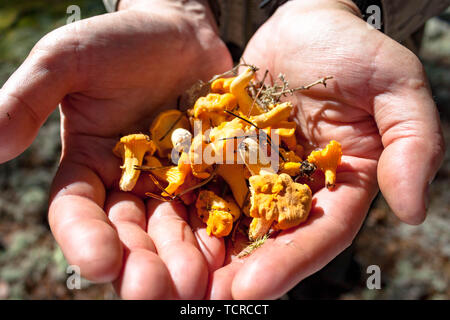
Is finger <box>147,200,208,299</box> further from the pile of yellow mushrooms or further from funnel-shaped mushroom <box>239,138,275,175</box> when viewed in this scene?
funnel-shaped mushroom <box>239,138,275,175</box>

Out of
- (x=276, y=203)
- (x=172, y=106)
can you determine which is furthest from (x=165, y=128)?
(x=276, y=203)

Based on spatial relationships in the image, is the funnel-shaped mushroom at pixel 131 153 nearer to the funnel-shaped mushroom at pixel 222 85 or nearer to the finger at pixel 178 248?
the finger at pixel 178 248

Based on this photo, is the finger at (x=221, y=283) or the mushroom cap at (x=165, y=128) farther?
the mushroom cap at (x=165, y=128)

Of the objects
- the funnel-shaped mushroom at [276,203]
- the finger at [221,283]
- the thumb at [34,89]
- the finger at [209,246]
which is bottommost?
the finger at [209,246]

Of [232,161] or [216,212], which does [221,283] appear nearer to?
[216,212]

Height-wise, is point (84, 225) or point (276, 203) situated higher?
point (84, 225)

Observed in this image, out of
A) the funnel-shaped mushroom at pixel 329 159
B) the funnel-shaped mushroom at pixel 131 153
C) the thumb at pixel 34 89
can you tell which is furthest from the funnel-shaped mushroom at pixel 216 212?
the thumb at pixel 34 89
